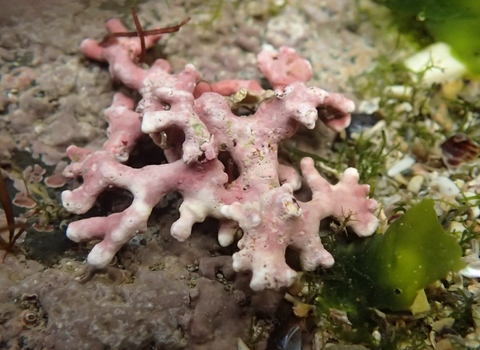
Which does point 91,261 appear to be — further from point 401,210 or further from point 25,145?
point 401,210

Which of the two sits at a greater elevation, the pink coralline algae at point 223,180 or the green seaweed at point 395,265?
the pink coralline algae at point 223,180

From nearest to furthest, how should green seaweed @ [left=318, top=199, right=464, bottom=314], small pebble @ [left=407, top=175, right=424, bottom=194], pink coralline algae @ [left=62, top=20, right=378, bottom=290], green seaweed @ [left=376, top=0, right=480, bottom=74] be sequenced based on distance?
1. pink coralline algae @ [left=62, top=20, right=378, bottom=290]
2. green seaweed @ [left=318, top=199, right=464, bottom=314]
3. small pebble @ [left=407, top=175, right=424, bottom=194]
4. green seaweed @ [left=376, top=0, right=480, bottom=74]

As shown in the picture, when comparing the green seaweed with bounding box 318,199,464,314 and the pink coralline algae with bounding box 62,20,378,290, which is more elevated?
the pink coralline algae with bounding box 62,20,378,290

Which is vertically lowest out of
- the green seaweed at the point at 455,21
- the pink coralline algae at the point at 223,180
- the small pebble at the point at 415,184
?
the small pebble at the point at 415,184

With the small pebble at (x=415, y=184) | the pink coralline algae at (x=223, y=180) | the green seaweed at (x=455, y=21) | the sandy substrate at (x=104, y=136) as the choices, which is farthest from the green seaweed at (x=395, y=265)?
the green seaweed at (x=455, y=21)

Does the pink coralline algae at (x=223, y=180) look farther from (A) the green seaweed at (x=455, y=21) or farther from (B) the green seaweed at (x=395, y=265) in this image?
(A) the green seaweed at (x=455, y=21)

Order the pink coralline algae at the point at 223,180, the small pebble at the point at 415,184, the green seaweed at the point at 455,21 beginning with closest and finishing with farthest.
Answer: the pink coralline algae at the point at 223,180
the small pebble at the point at 415,184
the green seaweed at the point at 455,21

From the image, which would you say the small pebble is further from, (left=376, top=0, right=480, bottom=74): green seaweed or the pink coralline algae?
(left=376, top=0, right=480, bottom=74): green seaweed

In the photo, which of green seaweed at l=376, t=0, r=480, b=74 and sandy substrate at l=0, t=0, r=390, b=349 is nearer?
sandy substrate at l=0, t=0, r=390, b=349

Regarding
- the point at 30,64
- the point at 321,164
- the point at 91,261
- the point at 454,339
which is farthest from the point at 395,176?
the point at 30,64

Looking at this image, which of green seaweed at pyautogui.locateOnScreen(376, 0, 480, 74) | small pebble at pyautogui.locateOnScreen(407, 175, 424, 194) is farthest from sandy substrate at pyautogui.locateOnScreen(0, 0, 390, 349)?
small pebble at pyautogui.locateOnScreen(407, 175, 424, 194)
